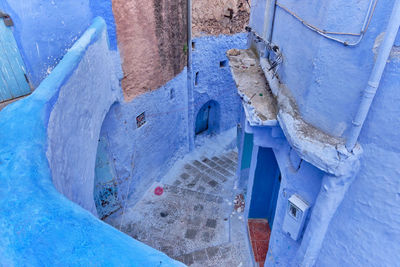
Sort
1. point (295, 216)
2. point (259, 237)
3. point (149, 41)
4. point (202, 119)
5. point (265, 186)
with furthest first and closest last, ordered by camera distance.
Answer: point (202, 119)
point (149, 41)
point (259, 237)
point (265, 186)
point (295, 216)

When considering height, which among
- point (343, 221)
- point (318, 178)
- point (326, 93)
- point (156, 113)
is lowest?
point (156, 113)

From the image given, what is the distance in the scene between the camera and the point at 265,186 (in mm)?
6387

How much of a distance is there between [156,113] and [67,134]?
4.98m

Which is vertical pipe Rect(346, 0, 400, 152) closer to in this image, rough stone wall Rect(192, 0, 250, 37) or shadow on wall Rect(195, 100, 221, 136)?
rough stone wall Rect(192, 0, 250, 37)

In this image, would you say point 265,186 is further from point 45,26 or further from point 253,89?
point 45,26

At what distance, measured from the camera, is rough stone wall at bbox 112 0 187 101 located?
6.14 m

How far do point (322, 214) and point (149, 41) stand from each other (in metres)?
5.68

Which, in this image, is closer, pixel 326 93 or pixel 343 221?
pixel 326 93

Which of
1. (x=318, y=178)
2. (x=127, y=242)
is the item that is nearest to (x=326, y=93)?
(x=318, y=178)

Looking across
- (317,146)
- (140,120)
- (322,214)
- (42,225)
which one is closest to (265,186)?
(322,214)

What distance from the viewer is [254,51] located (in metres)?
6.83

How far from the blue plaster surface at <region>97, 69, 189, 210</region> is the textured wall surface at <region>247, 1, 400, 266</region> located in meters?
4.54

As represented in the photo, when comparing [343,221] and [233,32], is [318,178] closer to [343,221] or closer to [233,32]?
[343,221]

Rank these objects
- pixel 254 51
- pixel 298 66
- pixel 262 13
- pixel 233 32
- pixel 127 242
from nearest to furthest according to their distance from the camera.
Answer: pixel 127 242
pixel 298 66
pixel 262 13
pixel 254 51
pixel 233 32
